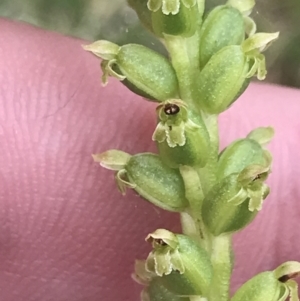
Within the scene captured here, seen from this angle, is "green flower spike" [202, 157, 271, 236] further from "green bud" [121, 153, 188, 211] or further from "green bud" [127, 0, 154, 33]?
"green bud" [127, 0, 154, 33]

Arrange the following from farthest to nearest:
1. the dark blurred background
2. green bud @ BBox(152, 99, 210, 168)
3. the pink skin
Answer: the dark blurred background → the pink skin → green bud @ BBox(152, 99, 210, 168)

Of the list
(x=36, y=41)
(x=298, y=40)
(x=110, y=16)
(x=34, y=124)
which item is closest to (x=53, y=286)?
(x=34, y=124)

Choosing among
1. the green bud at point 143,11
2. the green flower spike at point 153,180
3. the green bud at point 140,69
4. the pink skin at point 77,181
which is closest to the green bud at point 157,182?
the green flower spike at point 153,180

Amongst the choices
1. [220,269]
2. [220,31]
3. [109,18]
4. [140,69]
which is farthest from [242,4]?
[109,18]

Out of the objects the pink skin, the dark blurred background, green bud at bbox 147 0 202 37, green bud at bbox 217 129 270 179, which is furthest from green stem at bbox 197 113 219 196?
the dark blurred background

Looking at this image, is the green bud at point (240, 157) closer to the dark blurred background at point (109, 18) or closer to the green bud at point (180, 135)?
the green bud at point (180, 135)

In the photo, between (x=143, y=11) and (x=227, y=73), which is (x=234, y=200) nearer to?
(x=227, y=73)

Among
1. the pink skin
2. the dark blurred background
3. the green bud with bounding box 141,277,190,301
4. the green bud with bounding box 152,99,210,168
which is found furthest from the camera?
the dark blurred background

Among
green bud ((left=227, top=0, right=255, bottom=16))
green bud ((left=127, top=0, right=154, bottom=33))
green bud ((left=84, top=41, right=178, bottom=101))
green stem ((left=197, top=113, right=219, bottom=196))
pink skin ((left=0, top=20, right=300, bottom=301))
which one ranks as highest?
green bud ((left=227, top=0, right=255, bottom=16))
